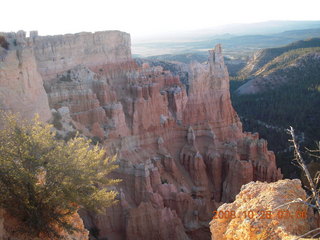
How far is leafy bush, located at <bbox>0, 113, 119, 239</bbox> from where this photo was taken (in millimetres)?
6957

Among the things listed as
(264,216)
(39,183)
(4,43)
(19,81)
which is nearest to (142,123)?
(19,81)

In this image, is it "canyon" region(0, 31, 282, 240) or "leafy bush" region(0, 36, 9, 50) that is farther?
"canyon" region(0, 31, 282, 240)

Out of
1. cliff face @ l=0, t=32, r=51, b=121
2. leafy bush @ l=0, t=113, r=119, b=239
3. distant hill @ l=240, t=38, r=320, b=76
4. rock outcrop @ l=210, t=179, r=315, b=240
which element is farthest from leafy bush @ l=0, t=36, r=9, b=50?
distant hill @ l=240, t=38, r=320, b=76

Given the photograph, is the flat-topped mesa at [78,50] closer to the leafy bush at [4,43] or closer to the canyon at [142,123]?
the canyon at [142,123]

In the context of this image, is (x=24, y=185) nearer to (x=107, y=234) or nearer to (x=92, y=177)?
(x=92, y=177)

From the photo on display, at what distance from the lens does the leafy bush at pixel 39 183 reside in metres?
6.96

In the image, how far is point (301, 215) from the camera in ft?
22.8

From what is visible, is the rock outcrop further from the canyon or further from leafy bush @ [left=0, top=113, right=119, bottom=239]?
the canyon

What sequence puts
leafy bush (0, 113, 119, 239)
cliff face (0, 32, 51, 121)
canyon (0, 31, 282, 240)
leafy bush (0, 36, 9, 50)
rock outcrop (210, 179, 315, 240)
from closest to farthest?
rock outcrop (210, 179, 315, 240) → leafy bush (0, 113, 119, 239) → cliff face (0, 32, 51, 121) → leafy bush (0, 36, 9, 50) → canyon (0, 31, 282, 240)

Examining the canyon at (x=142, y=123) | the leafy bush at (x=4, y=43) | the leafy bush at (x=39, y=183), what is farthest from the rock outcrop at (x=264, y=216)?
the leafy bush at (x=4, y=43)

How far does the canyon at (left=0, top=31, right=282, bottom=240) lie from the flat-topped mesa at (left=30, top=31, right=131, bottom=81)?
8cm

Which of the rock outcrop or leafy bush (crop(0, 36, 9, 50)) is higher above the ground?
leafy bush (crop(0, 36, 9, 50))

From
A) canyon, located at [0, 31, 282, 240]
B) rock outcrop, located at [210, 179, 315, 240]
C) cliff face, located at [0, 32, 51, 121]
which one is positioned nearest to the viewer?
rock outcrop, located at [210, 179, 315, 240]

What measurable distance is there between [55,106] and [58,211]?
46.5 ft
